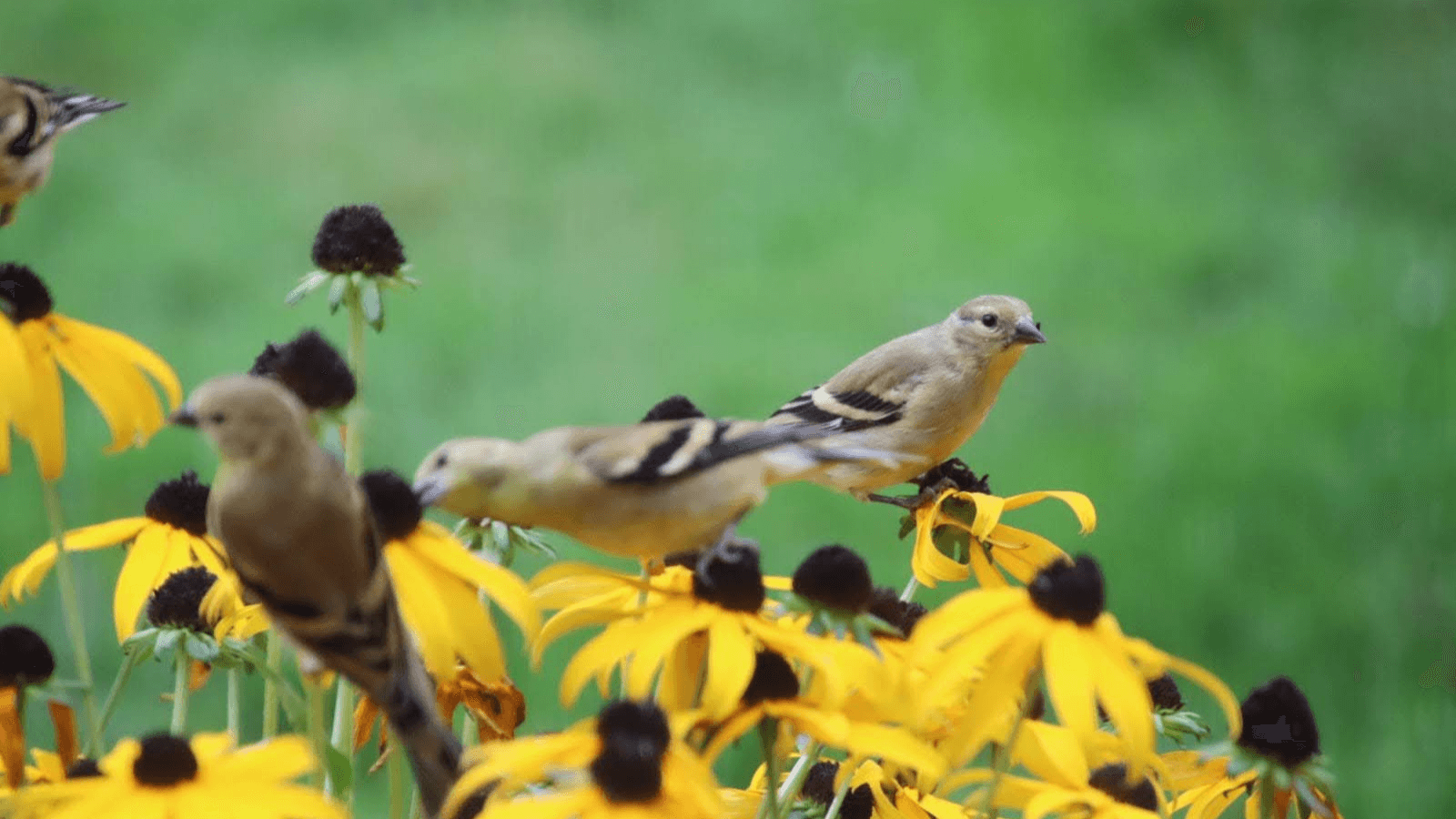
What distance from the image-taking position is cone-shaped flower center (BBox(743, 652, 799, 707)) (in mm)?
861

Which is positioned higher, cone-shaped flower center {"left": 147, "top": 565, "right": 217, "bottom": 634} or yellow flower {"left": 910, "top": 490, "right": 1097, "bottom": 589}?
yellow flower {"left": 910, "top": 490, "right": 1097, "bottom": 589}

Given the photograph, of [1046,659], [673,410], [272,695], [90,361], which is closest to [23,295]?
[90,361]

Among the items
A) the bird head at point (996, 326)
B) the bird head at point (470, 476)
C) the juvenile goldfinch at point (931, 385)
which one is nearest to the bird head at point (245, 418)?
the bird head at point (470, 476)

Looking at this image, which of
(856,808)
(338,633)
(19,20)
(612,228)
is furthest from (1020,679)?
(19,20)

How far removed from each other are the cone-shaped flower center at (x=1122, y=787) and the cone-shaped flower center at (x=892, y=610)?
0.46 feet

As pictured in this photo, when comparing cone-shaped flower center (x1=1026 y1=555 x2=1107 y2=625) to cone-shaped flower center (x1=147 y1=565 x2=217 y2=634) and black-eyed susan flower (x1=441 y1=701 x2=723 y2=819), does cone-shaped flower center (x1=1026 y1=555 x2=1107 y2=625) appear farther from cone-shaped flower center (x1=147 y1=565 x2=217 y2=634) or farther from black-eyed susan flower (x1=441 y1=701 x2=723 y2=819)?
cone-shaped flower center (x1=147 y1=565 x2=217 y2=634)

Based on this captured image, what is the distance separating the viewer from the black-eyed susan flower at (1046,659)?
32.5 inches

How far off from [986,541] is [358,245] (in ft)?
1.63

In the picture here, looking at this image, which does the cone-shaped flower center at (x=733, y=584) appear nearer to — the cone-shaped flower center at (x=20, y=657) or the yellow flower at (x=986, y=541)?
the yellow flower at (x=986, y=541)

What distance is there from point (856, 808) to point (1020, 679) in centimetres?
22

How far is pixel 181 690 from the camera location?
1.01 meters

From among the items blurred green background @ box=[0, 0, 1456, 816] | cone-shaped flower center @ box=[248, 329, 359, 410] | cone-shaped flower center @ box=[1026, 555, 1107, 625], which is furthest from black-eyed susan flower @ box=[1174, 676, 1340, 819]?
blurred green background @ box=[0, 0, 1456, 816]

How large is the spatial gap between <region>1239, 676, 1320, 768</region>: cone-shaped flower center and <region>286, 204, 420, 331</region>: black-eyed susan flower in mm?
642

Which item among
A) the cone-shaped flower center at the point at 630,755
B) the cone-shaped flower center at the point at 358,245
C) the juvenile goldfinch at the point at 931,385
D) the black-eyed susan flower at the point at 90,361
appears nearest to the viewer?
Answer: the cone-shaped flower center at the point at 630,755
